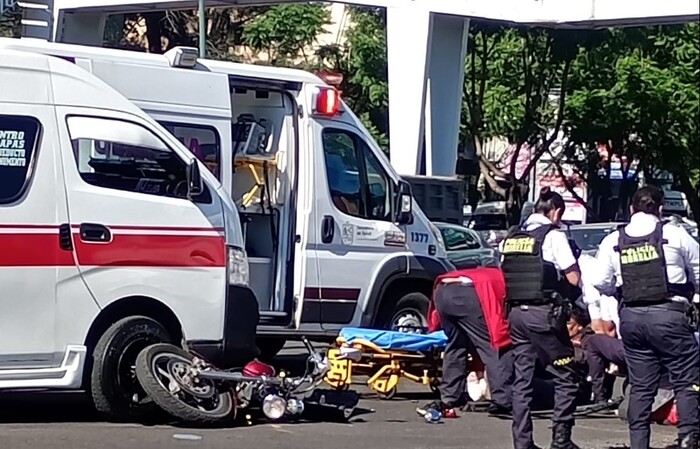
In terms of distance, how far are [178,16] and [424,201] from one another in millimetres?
13704

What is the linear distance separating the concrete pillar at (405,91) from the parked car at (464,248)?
1355 mm

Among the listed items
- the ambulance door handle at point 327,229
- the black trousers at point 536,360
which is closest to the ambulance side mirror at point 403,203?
the ambulance door handle at point 327,229

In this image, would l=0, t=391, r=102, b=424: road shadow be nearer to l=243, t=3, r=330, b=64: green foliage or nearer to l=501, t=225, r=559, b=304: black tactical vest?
l=501, t=225, r=559, b=304: black tactical vest

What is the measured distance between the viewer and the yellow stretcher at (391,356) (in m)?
11.3

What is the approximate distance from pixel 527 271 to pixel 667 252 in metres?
1.09

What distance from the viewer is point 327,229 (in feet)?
39.6

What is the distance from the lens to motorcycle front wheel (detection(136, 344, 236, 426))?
9.45m

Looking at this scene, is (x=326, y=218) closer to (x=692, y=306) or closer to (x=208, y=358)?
(x=208, y=358)

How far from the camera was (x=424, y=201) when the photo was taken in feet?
60.8

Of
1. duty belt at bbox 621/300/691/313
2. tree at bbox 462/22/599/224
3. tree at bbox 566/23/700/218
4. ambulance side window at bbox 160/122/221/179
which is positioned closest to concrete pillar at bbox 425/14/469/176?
tree at bbox 462/22/599/224

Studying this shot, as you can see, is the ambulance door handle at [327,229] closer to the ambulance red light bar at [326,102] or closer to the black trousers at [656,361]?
the ambulance red light bar at [326,102]

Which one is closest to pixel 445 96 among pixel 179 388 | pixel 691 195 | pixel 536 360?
pixel 179 388

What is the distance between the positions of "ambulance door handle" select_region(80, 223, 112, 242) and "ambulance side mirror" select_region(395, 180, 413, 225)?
3807mm

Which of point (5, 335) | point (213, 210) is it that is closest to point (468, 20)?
point (213, 210)
